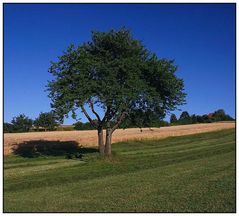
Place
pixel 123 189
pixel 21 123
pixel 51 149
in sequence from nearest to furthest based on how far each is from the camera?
1. pixel 123 189
2. pixel 51 149
3. pixel 21 123

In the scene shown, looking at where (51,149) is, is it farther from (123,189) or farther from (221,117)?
(221,117)

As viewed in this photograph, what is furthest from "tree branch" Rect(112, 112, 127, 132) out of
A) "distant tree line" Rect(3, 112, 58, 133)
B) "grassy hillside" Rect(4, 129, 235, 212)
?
"distant tree line" Rect(3, 112, 58, 133)

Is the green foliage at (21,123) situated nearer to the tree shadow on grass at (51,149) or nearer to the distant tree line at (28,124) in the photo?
the distant tree line at (28,124)

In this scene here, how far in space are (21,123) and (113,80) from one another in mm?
94717

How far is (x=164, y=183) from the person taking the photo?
20.9 m

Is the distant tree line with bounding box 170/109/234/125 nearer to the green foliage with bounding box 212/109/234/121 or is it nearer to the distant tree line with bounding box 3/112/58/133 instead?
the green foliage with bounding box 212/109/234/121

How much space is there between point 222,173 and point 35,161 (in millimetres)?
20235

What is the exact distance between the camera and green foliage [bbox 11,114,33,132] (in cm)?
12341

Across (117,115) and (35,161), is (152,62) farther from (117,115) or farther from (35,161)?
(35,161)

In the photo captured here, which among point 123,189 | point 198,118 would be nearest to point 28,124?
point 198,118

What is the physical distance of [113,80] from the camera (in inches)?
1439

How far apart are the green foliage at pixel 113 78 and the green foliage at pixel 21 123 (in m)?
87.5

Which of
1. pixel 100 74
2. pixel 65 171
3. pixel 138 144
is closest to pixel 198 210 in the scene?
pixel 65 171

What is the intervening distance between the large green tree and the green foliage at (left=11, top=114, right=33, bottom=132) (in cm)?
8735
